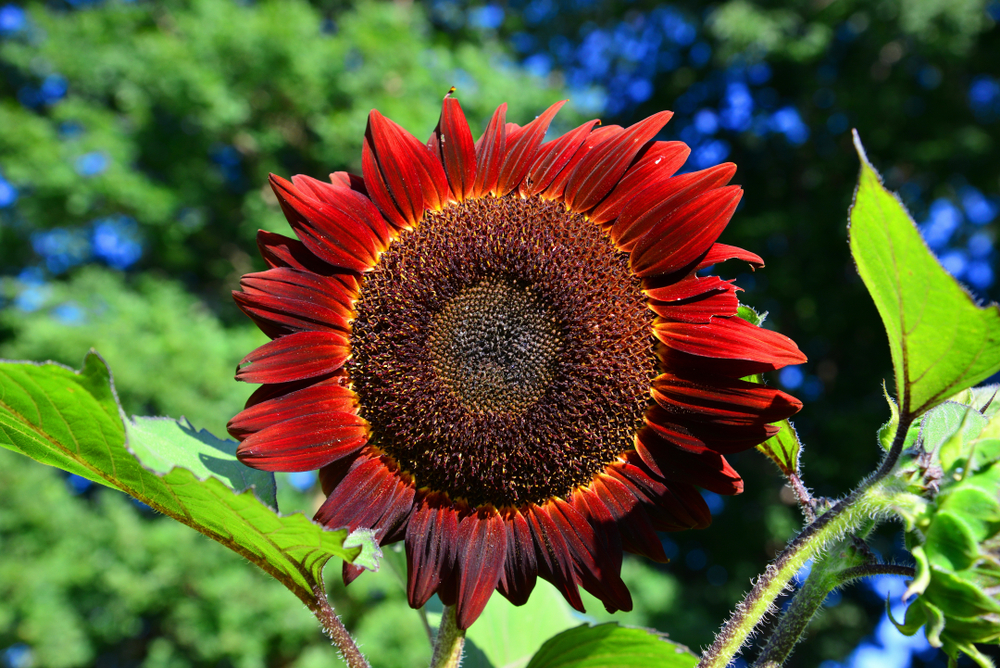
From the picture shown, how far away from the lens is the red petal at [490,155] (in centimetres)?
78

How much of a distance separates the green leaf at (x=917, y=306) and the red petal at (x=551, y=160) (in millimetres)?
335

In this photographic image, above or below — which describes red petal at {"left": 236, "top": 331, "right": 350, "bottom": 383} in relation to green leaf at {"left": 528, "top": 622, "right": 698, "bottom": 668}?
above

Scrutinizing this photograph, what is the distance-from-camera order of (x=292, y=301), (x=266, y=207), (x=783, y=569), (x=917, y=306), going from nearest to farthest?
1. (x=917, y=306)
2. (x=783, y=569)
3. (x=292, y=301)
4. (x=266, y=207)

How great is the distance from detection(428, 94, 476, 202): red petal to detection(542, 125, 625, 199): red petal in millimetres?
89

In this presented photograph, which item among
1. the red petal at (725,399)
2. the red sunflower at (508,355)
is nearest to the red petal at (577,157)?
the red sunflower at (508,355)

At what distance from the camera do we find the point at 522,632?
3.22 feet

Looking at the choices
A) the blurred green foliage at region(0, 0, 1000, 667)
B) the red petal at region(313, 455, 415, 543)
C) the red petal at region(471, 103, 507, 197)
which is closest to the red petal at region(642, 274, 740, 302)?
the red petal at region(471, 103, 507, 197)

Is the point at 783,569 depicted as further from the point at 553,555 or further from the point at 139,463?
the point at 139,463

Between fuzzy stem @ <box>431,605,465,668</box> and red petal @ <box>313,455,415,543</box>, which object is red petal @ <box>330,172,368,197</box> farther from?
fuzzy stem @ <box>431,605,465,668</box>

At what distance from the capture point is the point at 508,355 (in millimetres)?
736

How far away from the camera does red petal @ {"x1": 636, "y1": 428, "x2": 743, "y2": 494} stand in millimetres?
660

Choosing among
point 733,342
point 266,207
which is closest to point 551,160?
point 733,342

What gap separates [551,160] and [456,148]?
0.35 feet

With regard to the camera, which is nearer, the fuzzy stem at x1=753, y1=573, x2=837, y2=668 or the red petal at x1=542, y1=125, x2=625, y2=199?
the fuzzy stem at x1=753, y1=573, x2=837, y2=668
